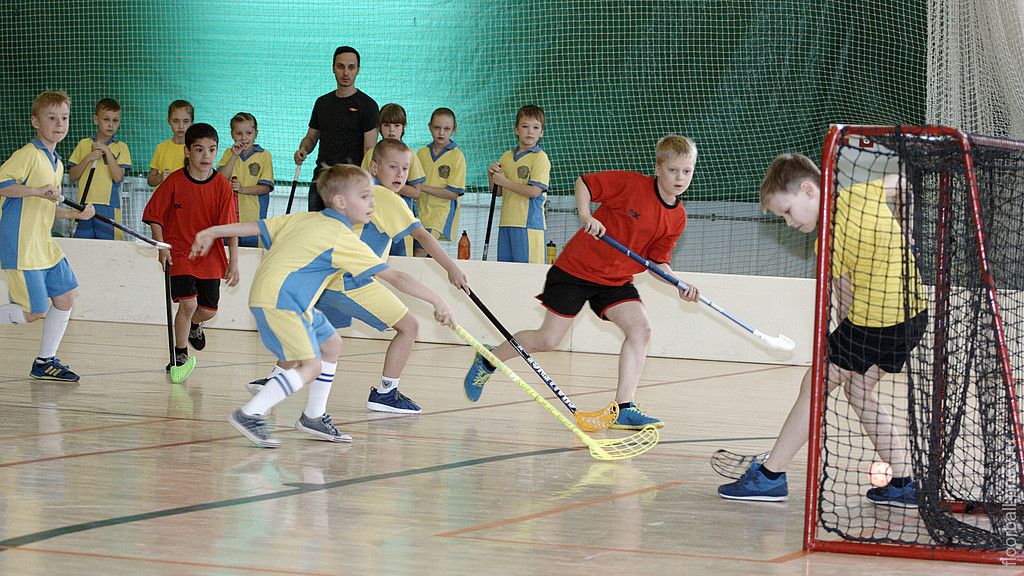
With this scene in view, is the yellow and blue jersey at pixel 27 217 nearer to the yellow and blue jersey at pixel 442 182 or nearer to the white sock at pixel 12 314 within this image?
the white sock at pixel 12 314

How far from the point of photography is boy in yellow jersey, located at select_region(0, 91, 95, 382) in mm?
4758

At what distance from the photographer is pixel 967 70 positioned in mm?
6613

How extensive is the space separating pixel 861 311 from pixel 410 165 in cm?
407

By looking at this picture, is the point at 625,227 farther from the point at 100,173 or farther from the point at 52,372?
the point at 100,173

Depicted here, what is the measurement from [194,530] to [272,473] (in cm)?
70

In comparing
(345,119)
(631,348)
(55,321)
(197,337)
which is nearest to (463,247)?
(345,119)

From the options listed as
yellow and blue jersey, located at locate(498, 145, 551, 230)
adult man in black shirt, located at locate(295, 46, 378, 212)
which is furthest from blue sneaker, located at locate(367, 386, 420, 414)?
yellow and blue jersey, located at locate(498, 145, 551, 230)

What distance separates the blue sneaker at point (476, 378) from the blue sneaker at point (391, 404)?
0.76ft

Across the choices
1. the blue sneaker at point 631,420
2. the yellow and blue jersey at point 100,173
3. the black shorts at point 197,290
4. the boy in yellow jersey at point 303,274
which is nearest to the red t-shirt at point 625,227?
the blue sneaker at point 631,420

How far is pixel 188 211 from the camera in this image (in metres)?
5.41

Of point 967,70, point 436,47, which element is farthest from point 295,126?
point 967,70

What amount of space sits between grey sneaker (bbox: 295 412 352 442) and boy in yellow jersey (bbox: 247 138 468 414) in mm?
626

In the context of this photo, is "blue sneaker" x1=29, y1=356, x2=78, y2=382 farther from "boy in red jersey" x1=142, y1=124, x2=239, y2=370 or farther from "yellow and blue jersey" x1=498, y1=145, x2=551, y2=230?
"yellow and blue jersey" x1=498, y1=145, x2=551, y2=230

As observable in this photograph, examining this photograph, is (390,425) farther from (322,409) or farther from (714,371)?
(714,371)
